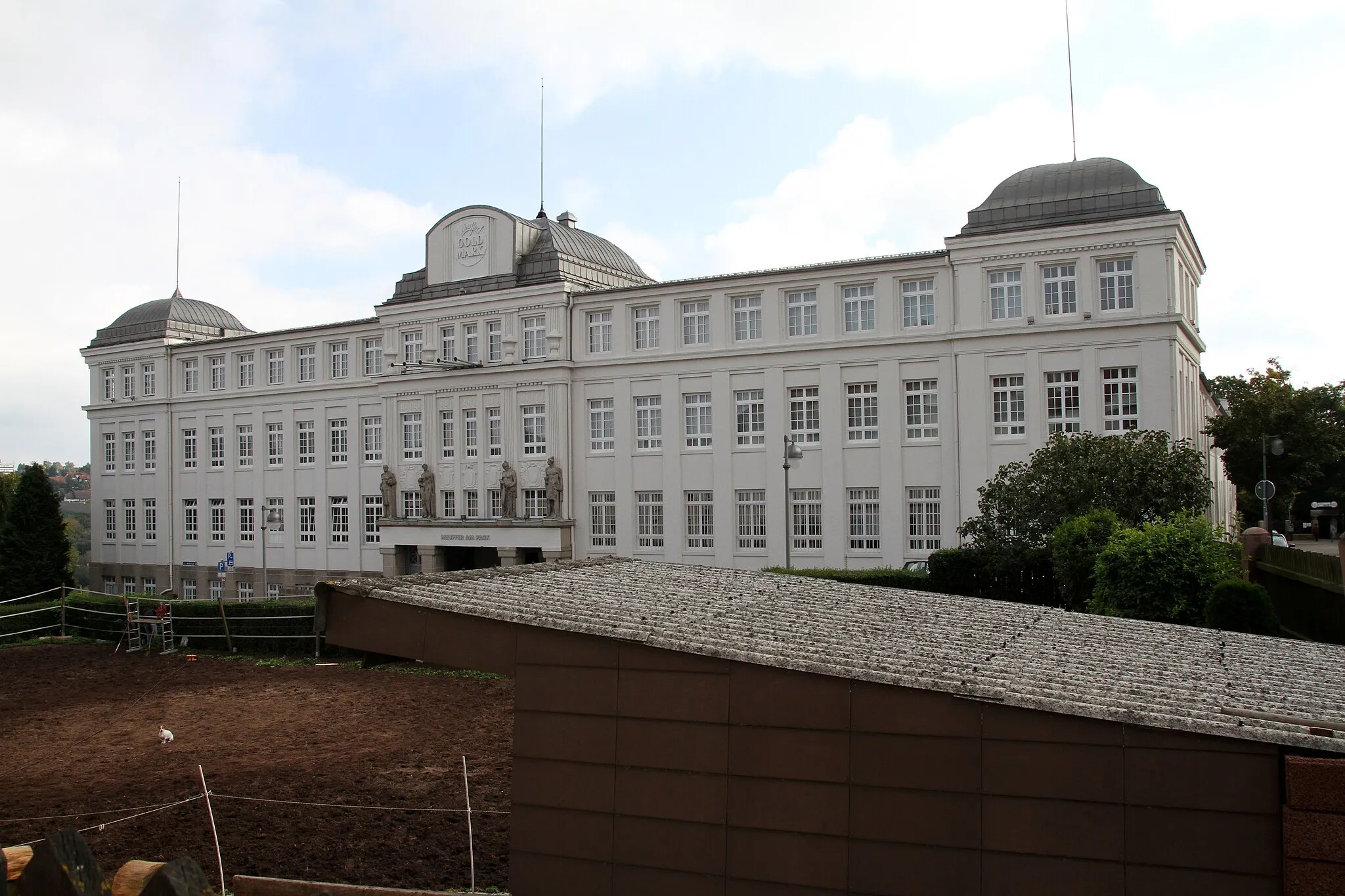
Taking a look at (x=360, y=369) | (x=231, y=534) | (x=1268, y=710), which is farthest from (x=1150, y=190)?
(x=231, y=534)

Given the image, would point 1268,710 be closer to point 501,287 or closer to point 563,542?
point 563,542

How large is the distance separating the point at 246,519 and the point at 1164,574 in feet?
145

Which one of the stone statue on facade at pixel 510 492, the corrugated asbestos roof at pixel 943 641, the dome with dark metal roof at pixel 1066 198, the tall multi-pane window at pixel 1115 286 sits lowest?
the corrugated asbestos roof at pixel 943 641

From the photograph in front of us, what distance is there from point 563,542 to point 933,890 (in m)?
35.1

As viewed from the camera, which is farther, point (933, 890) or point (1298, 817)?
point (933, 890)

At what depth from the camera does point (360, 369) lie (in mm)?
50344

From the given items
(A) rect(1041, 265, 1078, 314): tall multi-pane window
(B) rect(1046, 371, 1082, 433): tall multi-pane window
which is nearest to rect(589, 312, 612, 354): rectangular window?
(A) rect(1041, 265, 1078, 314): tall multi-pane window

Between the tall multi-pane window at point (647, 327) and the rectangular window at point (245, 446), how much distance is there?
22.9 m

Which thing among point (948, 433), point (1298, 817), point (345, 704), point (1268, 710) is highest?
point (948, 433)

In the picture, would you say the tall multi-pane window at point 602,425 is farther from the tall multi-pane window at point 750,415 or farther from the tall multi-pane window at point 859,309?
the tall multi-pane window at point 859,309

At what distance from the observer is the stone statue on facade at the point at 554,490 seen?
140 ft

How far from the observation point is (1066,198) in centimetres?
3450

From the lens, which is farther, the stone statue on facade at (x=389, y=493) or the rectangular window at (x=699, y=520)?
the stone statue on facade at (x=389, y=493)

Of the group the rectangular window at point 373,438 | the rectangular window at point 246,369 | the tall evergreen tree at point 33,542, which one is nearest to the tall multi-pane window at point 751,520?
the rectangular window at point 373,438
